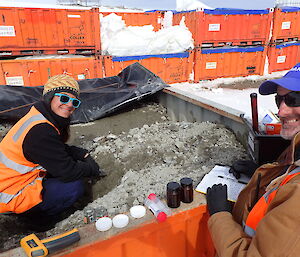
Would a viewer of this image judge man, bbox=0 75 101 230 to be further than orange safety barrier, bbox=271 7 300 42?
No

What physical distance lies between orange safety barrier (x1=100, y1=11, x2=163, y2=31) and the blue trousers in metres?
8.43

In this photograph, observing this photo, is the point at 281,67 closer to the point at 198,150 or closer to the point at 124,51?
the point at 124,51

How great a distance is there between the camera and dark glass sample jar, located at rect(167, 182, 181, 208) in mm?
1837

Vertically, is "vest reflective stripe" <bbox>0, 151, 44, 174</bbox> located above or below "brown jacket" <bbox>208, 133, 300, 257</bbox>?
below

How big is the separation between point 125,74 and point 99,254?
4944 mm

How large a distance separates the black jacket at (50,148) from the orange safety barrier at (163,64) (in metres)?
6.73

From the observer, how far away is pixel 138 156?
3654 mm

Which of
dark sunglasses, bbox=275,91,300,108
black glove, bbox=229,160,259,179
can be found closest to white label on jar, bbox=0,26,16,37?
black glove, bbox=229,160,259,179

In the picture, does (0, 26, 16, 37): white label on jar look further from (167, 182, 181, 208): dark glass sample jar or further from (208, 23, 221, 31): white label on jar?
(167, 182, 181, 208): dark glass sample jar

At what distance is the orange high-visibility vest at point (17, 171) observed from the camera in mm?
2271

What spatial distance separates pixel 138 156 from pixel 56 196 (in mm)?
1352

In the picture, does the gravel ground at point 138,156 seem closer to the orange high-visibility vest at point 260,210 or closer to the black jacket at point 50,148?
the black jacket at point 50,148

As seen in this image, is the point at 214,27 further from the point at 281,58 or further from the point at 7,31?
the point at 7,31

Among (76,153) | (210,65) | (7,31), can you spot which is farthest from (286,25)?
(76,153)
